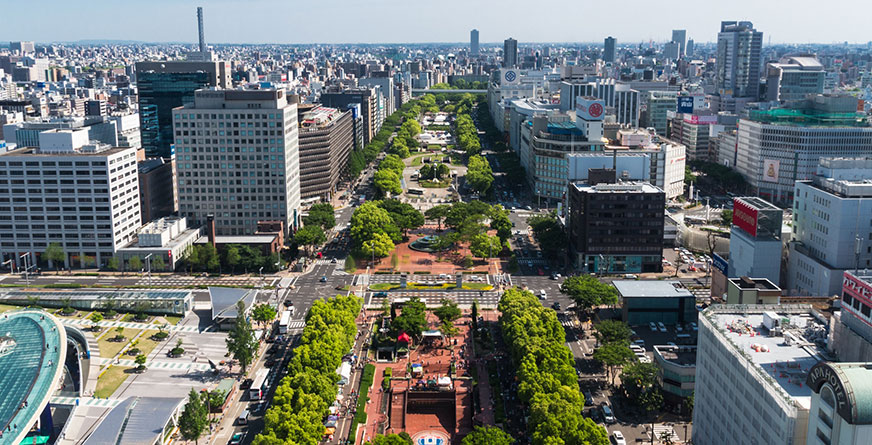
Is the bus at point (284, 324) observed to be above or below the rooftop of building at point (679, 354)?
below

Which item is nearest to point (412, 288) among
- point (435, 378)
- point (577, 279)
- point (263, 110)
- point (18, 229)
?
point (577, 279)

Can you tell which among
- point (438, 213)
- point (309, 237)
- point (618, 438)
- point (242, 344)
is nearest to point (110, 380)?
point (242, 344)

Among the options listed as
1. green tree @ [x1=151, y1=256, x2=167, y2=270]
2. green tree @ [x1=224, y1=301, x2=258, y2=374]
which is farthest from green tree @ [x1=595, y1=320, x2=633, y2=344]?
green tree @ [x1=151, y1=256, x2=167, y2=270]

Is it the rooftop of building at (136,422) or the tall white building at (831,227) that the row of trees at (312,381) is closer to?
the rooftop of building at (136,422)

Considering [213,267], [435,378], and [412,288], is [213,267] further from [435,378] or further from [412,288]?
[435,378]

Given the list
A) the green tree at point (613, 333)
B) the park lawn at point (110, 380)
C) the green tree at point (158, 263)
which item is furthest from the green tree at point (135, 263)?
the green tree at point (613, 333)

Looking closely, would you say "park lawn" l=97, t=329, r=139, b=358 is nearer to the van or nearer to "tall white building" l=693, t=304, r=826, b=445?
the van
